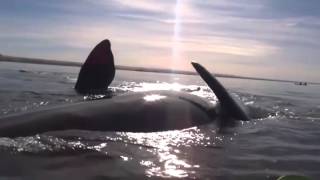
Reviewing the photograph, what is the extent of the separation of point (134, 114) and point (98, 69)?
14.5 feet

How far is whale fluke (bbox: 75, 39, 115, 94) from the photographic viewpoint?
11367 millimetres

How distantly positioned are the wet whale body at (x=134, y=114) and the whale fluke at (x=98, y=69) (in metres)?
3.03

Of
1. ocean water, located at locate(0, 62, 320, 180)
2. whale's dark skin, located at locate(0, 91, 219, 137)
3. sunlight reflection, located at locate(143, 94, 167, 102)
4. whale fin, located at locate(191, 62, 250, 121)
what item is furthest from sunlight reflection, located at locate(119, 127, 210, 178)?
whale fin, located at locate(191, 62, 250, 121)

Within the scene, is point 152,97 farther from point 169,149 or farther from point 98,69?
point 98,69

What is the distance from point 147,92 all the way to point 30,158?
3428 mm

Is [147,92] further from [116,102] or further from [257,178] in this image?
[257,178]

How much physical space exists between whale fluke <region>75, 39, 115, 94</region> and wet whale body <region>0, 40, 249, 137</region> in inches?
119

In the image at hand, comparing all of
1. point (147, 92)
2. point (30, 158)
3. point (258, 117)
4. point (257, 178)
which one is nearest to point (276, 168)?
point (257, 178)

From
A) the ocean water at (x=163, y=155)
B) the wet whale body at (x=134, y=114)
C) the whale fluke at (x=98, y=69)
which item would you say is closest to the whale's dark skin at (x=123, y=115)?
the wet whale body at (x=134, y=114)

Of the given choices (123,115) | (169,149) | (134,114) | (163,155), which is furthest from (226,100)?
(163,155)

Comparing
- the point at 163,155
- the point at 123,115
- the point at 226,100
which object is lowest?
the point at 163,155

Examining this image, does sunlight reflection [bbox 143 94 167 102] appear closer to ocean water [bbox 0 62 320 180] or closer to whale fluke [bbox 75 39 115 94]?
ocean water [bbox 0 62 320 180]

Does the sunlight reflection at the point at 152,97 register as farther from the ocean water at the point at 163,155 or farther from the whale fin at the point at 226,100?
the whale fin at the point at 226,100

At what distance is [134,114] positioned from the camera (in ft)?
23.5
